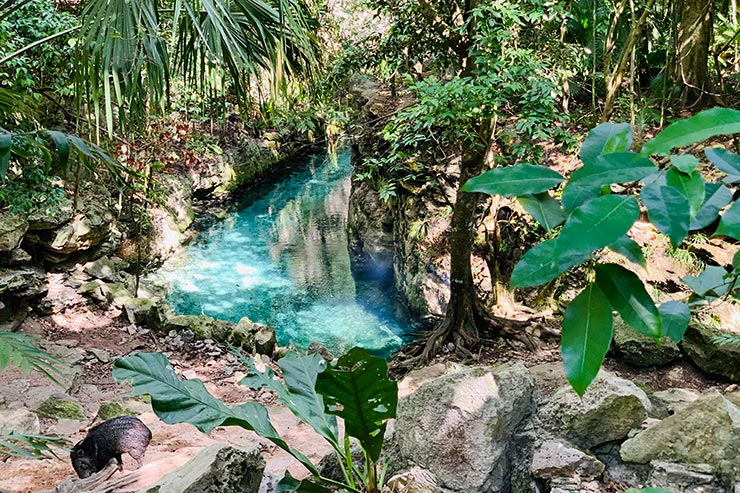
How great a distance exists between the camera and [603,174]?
16.3 inches

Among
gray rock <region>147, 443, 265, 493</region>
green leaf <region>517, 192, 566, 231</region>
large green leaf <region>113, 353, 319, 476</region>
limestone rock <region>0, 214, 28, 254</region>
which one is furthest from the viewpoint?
limestone rock <region>0, 214, 28, 254</region>

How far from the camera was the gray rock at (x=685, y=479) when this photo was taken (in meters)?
1.56

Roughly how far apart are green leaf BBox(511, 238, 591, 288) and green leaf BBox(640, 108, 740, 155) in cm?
12

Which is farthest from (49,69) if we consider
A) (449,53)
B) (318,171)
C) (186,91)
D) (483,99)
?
(318,171)

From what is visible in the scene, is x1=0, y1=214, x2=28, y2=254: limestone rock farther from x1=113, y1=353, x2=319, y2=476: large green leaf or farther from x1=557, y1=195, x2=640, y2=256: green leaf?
x1=557, y1=195, x2=640, y2=256: green leaf

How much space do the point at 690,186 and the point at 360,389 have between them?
1.04m

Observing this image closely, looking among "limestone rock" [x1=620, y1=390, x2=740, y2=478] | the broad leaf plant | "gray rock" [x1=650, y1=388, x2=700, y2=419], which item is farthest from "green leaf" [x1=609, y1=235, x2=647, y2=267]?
"gray rock" [x1=650, y1=388, x2=700, y2=419]

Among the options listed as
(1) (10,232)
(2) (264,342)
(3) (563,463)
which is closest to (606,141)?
(3) (563,463)

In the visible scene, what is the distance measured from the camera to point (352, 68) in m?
5.21

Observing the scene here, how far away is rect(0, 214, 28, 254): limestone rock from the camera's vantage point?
5.41 metres

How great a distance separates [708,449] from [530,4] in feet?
10.7

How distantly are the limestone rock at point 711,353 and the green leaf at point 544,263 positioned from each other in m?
4.26

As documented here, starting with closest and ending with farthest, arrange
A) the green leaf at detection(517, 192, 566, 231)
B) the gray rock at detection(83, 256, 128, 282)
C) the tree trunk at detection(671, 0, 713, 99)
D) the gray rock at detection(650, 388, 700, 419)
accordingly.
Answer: the green leaf at detection(517, 192, 566, 231) → the gray rock at detection(650, 388, 700, 419) → the tree trunk at detection(671, 0, 713, 99) → the gray rock at detection(83, 256, 128, 282)

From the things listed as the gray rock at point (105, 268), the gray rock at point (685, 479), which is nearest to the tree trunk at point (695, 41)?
the gray rock at point (685, 479)
